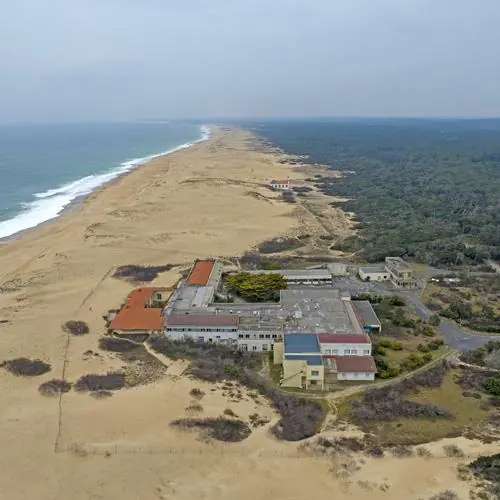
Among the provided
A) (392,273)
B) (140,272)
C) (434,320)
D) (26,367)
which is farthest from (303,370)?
(140,272)

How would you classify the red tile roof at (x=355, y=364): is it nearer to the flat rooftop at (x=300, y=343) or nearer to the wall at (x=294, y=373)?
the flat rooftop at (x=300, y=343)

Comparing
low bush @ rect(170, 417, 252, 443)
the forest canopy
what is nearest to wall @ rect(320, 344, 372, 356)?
low bush @ rect(170, 417, 252, 443)

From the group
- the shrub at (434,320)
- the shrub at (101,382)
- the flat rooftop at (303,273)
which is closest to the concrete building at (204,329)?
the shrub at (101,382)

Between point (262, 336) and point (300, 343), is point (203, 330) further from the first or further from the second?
point (300, 343)

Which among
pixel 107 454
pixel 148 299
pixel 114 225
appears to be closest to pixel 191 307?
pixel 148 299

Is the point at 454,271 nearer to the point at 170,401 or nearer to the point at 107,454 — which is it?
the point at 170,401
